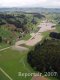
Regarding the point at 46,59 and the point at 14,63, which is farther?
the point at 14,63

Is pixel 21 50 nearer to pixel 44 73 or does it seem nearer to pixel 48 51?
pixel 48 51

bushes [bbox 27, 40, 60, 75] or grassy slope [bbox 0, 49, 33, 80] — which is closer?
grassy slope [bbox 0, 49, 33, 80]

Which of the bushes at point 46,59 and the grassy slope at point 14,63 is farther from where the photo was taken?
the bushes at point 46,59

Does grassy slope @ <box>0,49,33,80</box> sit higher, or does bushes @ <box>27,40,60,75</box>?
bushes @ <box>27,40,60,75</box>

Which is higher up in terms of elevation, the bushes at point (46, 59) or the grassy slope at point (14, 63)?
the bushes at point (46, 59)

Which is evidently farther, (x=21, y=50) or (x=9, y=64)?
(x=21, y=50)

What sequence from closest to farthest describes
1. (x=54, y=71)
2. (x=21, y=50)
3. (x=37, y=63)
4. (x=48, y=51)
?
(x=54, y=71) < (x=37, y=63) < (x=48, y=51) < (x=21, y=50)

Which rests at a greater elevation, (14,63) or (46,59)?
(46,59)

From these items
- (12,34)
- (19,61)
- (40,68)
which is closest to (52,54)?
(40,68)
